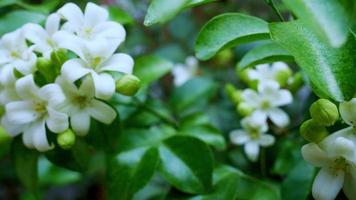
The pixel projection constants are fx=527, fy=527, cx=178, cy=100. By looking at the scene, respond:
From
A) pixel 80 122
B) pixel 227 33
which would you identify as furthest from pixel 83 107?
pixel 227 33

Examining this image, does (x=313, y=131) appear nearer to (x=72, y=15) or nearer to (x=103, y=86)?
(x=103, y=86)

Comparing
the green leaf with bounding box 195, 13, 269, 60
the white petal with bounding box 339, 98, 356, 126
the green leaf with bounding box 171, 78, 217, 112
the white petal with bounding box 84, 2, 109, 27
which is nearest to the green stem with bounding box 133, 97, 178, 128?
the green leaf with bounding box 171, 78, 217, 112

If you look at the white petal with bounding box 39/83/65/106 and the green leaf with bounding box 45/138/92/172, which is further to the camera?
the green leaf with bounding box 45/138/92/172

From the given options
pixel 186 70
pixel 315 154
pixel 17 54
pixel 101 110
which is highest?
pixel 17 54

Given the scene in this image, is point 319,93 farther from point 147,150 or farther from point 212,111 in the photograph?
point 212,111

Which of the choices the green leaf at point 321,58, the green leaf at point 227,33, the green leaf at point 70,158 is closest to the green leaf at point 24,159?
the green leaf at point 70,158

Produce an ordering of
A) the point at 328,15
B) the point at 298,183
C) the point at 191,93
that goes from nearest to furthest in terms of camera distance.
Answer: the point at 328,15, the point at 298,183, the point at 191,93

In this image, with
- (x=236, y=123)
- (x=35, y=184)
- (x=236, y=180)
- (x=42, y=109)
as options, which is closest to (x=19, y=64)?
(x=42, y=109)

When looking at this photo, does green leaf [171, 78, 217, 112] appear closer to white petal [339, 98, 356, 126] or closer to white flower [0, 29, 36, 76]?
white flower [0, 29, 36, 76]
